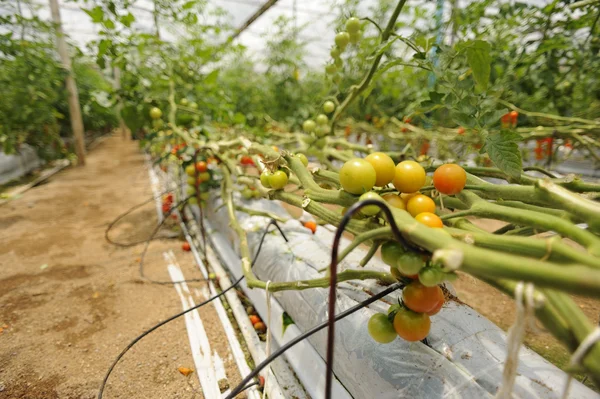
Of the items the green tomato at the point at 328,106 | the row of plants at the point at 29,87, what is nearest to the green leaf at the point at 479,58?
the green tomato at the point at 328,106

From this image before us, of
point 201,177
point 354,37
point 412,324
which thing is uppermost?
point 354,37

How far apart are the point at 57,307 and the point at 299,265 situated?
130 centimetres

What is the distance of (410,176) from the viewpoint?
2.17ft

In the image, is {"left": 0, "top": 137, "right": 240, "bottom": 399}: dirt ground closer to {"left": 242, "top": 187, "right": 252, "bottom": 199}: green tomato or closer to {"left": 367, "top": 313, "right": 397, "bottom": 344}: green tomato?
{"left": 242, "top": 187, "right": 252, "bottom": 199}: green tomato

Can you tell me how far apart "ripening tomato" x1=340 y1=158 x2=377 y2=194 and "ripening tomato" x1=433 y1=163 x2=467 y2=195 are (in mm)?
140

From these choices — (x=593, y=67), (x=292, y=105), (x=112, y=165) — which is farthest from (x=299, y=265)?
(x=112, y=165)

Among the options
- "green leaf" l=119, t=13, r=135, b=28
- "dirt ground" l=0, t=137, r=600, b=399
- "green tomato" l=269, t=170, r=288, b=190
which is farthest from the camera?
"green leaf" l=119, t=13, r=135, b=28

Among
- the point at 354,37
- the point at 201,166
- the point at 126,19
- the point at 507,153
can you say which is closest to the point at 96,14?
the point at 126,19

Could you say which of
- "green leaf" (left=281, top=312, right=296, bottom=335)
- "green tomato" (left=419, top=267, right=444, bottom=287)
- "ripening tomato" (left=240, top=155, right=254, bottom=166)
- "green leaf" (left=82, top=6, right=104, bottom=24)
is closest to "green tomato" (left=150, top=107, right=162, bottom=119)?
"green leaf" (left=82, top=6, right=104, bottom=24)

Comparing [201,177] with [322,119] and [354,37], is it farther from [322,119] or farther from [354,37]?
[354,37]

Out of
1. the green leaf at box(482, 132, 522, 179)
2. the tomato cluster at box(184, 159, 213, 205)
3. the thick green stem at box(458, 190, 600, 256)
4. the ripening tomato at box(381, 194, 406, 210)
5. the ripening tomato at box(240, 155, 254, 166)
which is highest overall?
the green leaf at box(482, 132, 522, 179)

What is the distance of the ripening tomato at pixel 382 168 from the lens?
26.8 inches

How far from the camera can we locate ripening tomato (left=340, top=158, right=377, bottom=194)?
64cm

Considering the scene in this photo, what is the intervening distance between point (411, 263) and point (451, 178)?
23 centimetres
